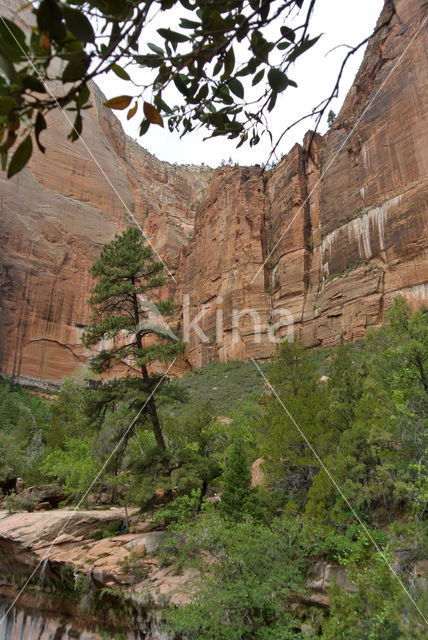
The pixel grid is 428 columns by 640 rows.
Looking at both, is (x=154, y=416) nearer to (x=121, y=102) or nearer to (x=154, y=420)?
(x=154, y=420)

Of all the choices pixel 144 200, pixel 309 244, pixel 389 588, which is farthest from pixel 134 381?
pixel 144 200

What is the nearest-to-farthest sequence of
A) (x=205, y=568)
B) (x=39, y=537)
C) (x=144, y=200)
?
(x=205, y=568)
(x=39, y=537)
(x=144, y=200)

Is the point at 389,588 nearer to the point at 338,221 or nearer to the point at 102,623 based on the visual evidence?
the point at 102,623

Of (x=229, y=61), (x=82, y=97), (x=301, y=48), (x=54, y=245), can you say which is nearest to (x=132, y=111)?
(x=82, y=97)

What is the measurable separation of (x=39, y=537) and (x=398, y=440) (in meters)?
9.08

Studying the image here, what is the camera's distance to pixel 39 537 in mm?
10766

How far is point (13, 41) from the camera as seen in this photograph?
3.55 feet

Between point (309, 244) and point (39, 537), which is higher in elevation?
point (309, 244)

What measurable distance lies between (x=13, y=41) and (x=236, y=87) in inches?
35.7

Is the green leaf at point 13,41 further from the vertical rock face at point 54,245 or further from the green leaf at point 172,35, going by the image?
the vertical rock face at point 54,245

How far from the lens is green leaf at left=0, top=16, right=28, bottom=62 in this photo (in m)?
1.05

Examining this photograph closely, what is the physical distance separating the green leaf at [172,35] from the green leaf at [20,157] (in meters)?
0.69

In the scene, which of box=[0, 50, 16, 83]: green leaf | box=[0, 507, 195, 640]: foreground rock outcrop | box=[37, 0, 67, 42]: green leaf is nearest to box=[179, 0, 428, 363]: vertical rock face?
box=[0, 507, 195, 640]: foreground rock outcrop

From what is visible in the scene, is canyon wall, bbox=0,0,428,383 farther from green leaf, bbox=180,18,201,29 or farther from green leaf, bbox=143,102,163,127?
green leaf, bbox=143,102,163,127
